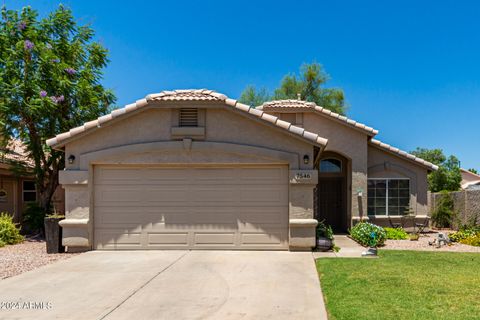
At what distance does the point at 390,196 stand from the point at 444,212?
4619mm

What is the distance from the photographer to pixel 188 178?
11.0 meters

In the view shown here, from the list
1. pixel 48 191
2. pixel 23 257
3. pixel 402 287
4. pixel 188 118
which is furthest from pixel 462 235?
pixel 48 191

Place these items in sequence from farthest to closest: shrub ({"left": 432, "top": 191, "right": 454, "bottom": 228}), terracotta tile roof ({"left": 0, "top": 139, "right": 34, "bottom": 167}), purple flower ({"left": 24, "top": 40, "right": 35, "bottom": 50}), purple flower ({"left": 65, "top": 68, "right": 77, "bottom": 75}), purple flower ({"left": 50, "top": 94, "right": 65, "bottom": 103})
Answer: shrub ({"left": 432, "top": 191, "right": 454, "bottom": 228}), terracotta tile roof ({"left": 0, "top": 139, "right": 34, "bottom": 167}), purple flower ({"left": 65, "top": 68, "right": 77, "bottom": 75}), purple flower ({"left": 24, "top": 40, "right": 35, "bottom": 50}), purple flower ({"left": 50, "top": 94, "right": 65, "bottom": 103})

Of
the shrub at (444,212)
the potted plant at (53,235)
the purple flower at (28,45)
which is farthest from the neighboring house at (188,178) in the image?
the shrub at (444,212)

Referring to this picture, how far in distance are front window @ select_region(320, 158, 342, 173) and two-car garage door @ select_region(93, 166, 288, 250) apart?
6.42 meters

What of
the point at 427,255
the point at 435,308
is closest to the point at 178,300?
the point at 435,308

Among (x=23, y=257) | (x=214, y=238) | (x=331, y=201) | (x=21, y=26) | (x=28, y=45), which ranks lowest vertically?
(x=23, y=257)

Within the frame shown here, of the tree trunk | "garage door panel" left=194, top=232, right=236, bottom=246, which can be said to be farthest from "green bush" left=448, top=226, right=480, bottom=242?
the tree trunk

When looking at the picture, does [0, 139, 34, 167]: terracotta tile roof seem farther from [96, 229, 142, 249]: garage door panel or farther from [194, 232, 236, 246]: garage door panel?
[194, 232, 236, 246]: garage door panel

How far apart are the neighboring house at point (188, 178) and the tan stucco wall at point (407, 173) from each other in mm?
6159

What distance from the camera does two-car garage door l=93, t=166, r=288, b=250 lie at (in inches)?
425

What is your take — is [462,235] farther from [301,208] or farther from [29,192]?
[29,192]

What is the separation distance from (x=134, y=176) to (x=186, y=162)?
149cm

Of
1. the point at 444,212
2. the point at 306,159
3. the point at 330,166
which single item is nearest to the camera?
the point at 306,159
